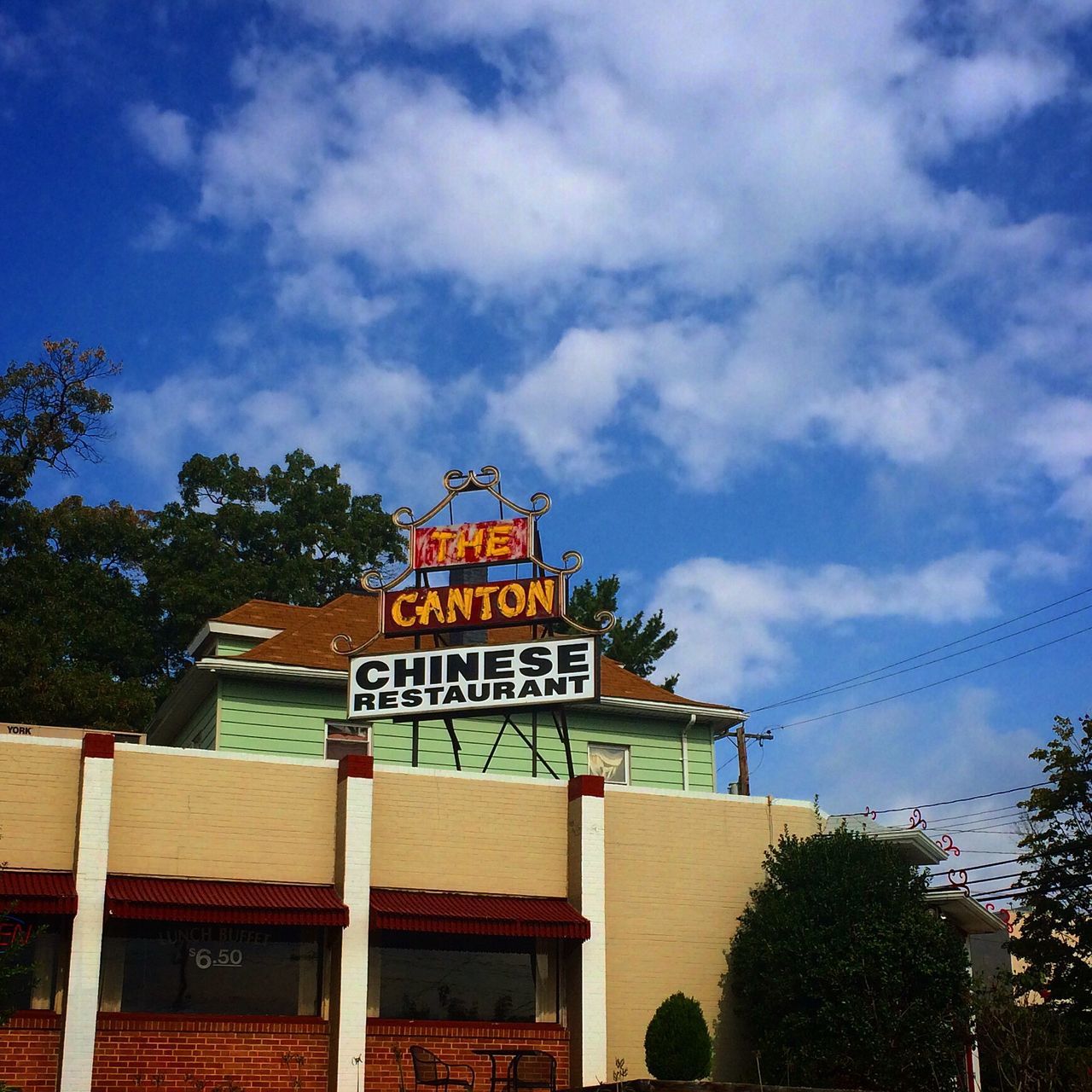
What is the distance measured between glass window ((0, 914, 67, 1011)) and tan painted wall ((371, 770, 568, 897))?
450cm

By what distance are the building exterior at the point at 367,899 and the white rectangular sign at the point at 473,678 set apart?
0.15 ft

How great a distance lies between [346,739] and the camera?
27250 millimetres

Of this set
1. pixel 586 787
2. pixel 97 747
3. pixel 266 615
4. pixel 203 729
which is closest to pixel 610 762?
pixel 586 787

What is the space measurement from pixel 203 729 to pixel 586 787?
9.56 m

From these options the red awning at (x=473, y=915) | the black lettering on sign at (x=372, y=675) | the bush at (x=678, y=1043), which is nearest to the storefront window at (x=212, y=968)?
the red awning at (x=473, y=915)

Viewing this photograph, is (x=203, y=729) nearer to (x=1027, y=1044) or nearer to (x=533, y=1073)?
(x=533, y=1073)

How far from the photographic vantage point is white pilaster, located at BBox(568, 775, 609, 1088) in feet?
70.4

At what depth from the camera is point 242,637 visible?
96.0 feet

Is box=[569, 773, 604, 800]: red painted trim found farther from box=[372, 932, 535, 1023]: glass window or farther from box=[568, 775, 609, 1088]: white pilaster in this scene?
box=[372, 932, 535, 1023]: glass window

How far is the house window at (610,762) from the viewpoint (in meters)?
29.3

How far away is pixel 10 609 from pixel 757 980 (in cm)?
2945

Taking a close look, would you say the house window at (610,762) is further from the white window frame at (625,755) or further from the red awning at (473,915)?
the red awning at (473,915)

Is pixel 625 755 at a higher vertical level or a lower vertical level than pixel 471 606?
lower

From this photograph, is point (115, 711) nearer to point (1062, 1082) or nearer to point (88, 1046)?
point (88, 1046)
